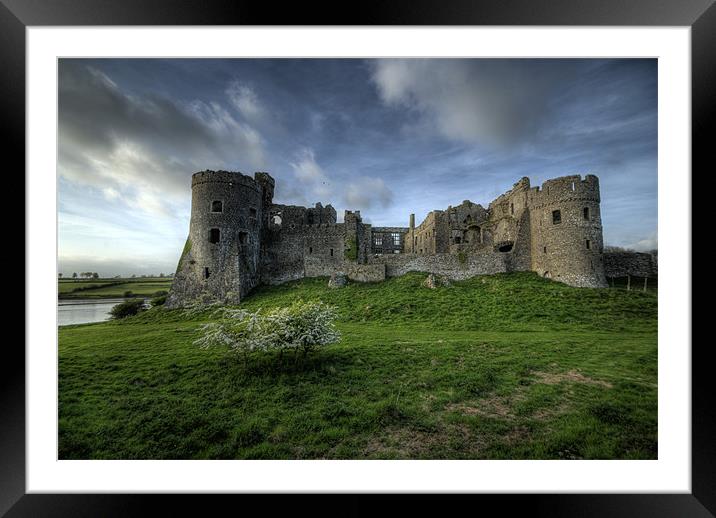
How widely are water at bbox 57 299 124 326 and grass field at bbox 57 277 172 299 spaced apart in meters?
0.15

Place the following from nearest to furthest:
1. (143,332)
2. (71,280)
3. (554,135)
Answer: (71,280) → (554,135) → (143,332)

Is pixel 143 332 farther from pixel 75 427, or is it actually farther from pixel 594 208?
pixel 594 208

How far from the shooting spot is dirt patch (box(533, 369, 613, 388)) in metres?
5.19

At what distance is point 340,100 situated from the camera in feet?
22.0

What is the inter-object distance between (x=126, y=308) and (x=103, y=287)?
3.35m

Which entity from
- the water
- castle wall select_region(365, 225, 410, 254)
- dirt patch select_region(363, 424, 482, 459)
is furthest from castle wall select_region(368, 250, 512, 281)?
dirt patch select_region(363, 424, 482, 459)

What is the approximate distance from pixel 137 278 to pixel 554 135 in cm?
1316

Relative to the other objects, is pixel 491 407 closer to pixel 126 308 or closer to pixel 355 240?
pixel 126 308

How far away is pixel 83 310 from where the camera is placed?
Answer: 6617mm

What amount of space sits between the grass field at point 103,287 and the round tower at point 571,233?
21.1m
